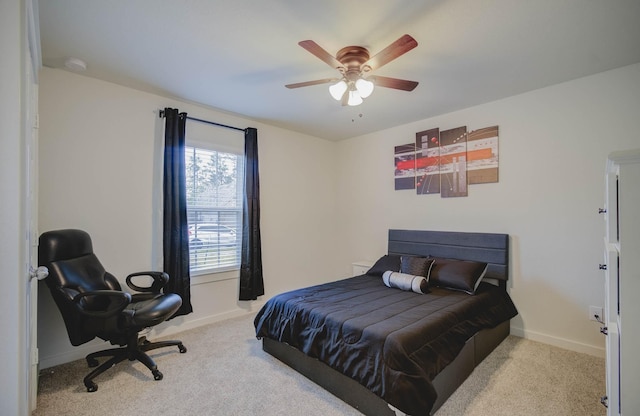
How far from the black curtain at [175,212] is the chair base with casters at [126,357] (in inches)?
22.0

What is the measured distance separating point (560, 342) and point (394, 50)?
10.2 feet

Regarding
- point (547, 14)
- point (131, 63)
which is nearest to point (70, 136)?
point (131, 63)

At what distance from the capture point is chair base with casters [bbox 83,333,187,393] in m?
2.13

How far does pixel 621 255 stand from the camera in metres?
1.16

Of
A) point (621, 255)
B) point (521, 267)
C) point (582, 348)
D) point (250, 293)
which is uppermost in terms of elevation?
point (621, 255)

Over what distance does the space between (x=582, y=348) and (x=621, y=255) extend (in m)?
2.22

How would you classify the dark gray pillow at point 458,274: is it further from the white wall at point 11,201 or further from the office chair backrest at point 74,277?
the white wall at point 11,201

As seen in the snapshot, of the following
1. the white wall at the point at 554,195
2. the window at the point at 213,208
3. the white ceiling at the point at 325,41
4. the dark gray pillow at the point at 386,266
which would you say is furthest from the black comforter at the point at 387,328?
the white ceiling at the point at 325,41

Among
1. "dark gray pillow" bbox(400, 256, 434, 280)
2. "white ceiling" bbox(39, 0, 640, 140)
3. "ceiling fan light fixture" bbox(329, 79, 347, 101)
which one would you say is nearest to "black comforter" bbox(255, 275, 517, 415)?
"dark gray pillow" bbox(400, 256, 434, 280)

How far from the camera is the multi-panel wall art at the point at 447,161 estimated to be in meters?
3.26

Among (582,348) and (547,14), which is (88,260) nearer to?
(547,14)

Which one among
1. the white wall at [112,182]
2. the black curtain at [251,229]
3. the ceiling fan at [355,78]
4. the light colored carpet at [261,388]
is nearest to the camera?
the light colored carpet at [261,388]

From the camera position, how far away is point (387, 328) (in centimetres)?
190

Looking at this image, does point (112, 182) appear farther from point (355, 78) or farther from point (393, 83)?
point (393, 83)
